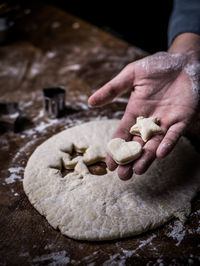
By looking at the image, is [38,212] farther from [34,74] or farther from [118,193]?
[34,74]

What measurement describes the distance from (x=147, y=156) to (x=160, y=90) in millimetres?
589

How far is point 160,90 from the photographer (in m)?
1.93

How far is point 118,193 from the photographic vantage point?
1655 mm

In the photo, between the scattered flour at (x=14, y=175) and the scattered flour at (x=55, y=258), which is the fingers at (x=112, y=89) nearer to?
the scattered flour at (x=14, y=175)

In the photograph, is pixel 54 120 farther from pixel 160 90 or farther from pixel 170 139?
pixel 170 139

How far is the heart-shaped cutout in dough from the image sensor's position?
60.6 inches

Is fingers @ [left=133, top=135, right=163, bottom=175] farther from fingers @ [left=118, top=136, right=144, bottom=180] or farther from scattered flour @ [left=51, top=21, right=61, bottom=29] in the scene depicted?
scattered flour @ [left=51, top=21, right=61, bottom=29]

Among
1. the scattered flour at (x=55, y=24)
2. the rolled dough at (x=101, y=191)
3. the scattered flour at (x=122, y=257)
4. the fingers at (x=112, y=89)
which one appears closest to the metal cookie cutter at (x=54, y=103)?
the rolled dough at (x=101, y=191)

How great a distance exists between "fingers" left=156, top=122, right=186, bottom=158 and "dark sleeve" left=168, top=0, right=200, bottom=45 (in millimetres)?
1085

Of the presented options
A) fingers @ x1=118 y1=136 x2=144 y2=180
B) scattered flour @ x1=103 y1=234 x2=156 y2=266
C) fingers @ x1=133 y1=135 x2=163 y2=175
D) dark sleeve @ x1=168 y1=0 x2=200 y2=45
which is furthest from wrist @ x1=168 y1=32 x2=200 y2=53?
scattered flour @ x1=103 y1=234 x2=156 y2=266

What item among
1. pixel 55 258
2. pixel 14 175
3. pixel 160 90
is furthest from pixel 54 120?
pixel 55 258

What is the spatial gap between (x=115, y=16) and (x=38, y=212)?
3421 millimetres

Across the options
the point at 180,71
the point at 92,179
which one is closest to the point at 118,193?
the point at 92,179

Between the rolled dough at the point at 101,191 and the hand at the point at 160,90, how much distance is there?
27cm
